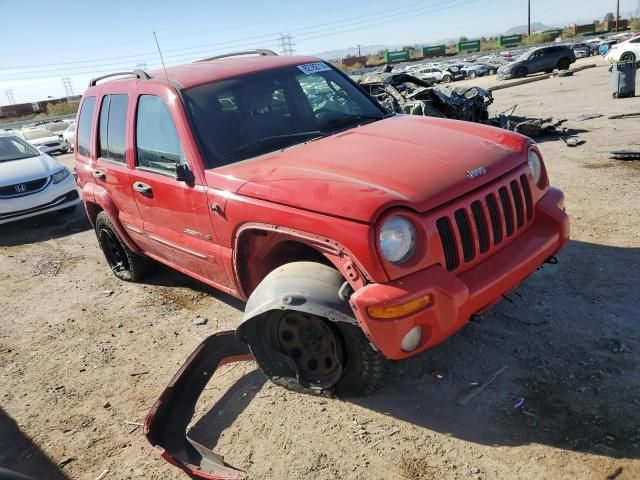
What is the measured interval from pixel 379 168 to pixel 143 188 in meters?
2.09

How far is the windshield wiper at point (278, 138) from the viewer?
3484 millimetres

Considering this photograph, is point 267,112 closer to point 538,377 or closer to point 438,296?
point 438,296

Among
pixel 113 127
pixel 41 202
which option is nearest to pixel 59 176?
pixel 41 202

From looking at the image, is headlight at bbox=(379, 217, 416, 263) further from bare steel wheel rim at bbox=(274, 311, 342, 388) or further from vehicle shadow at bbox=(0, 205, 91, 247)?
vehicle shadow at bbox=(0, 205, 91, 247)

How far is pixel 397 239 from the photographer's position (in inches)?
100

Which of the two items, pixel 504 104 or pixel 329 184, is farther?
pixel 504 104

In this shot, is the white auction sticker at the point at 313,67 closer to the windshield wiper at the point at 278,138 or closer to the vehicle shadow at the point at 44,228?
the windshield wiper at the point at 278,138

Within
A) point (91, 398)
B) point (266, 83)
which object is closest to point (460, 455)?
point (91, 398)

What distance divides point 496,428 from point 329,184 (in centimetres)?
160

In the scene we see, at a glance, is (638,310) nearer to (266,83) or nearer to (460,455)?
(460,455)

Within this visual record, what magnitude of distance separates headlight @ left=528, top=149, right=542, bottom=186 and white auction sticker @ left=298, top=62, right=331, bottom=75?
1916mm

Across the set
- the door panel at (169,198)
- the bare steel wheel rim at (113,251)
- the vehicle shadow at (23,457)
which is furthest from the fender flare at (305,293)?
the bare steel wheel rim at (113,251)

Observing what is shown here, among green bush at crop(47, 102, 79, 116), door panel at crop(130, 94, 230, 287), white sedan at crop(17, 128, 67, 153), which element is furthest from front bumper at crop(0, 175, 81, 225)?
green bush at crop(47, 102, 79, 116)

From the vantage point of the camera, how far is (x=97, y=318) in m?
4.82
